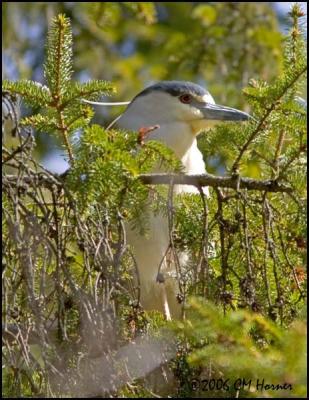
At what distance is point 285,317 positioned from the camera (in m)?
2.21

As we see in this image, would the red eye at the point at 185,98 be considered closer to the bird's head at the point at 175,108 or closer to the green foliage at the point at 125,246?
the bird's head at the point at 175,108

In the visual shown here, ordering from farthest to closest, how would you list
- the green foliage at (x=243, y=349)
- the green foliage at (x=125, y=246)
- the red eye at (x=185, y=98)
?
the red eye at (x=185, y=98) → the green foliage at (x=125, y=246) → the green foliage at (x=243, y=349)

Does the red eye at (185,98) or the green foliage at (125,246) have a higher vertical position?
the red eye at (185,98)

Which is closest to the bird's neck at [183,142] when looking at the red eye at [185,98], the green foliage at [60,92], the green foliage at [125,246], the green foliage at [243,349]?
the red eye at [185,98]

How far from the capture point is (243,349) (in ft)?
5.65

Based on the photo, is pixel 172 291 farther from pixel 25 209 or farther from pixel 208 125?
pixel 25 209

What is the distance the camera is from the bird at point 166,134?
10.3 feet

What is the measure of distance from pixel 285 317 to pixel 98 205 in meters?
0.48

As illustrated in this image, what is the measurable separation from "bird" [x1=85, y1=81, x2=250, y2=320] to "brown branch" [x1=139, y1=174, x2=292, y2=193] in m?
0.60

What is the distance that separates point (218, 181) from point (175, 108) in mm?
1363

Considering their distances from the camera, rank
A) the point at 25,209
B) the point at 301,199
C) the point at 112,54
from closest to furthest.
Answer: the point at 25,209 < the point at 301,199 < the point at 112,54

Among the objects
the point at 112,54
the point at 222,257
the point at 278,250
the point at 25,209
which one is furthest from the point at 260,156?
the point at 112,54

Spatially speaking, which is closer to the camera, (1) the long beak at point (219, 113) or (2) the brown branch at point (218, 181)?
(2) the brown branch at point (218, 181)

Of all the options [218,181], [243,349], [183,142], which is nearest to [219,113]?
[183,142]
